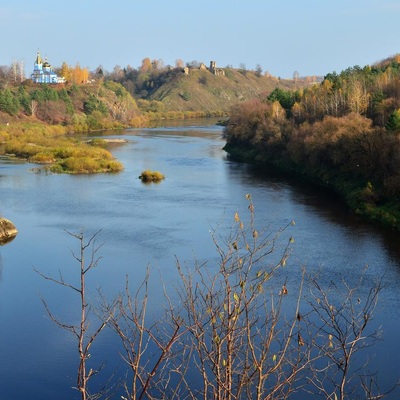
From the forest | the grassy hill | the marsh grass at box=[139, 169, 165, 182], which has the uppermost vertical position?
the grassy hill

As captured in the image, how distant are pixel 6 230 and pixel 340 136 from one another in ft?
34.8

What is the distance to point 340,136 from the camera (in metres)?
19.8

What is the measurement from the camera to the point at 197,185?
19750mm

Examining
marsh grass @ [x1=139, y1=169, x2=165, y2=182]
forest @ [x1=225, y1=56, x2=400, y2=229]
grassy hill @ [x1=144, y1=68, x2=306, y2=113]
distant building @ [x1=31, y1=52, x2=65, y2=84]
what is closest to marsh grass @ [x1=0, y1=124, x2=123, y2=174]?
marsh grass @ [x1=139, y1=169, x2=165, y2=182]

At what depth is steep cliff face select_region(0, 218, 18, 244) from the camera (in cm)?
1352

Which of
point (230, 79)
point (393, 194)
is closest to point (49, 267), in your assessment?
point (393, 194)

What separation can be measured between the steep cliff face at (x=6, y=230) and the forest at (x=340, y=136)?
7926 millimetres

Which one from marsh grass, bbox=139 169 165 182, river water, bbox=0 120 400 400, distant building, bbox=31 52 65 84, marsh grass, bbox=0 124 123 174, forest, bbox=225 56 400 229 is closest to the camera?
river water, bbox=0 120 400 400

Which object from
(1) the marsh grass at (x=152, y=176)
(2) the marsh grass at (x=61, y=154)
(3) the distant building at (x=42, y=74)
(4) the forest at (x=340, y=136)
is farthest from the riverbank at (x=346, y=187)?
(3) the distant building at (x=42, y=74)

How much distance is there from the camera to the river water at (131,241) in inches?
316

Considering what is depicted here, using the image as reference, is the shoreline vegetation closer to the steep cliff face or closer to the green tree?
the green tree

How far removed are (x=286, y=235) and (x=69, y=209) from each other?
563 centimetres

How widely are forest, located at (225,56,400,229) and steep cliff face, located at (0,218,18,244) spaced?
7926mm

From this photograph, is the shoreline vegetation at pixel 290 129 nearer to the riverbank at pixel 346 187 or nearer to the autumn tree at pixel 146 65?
the riverbank at pixel 346 187
